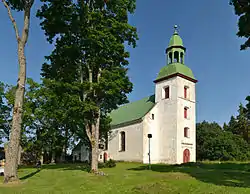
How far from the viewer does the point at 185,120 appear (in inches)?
1518

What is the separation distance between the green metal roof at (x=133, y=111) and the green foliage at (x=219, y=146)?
43.7ft

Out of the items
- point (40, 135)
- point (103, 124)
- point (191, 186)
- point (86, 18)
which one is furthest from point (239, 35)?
point (40, 135)

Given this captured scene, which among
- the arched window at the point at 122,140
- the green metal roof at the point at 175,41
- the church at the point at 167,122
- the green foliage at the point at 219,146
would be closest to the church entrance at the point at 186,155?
the church at the point at 167,122

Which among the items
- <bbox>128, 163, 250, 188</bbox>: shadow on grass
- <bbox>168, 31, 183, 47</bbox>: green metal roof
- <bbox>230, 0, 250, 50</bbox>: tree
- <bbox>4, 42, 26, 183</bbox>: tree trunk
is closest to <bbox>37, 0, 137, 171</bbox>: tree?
<bbox>4, 42, 26, 183</bbox>: tree trunk

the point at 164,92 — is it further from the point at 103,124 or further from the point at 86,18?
the point at 86,18

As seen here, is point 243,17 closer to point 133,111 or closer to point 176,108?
point 176,108

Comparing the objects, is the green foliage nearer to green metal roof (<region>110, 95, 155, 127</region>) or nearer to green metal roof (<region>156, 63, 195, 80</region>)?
green metal roof (<region>110, 95, 155, 127</region>)

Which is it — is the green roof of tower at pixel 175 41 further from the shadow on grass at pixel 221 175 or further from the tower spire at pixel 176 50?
the shadow on grass at pixel 221 175

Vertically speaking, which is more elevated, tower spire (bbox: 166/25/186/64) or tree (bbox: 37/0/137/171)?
tower spire (bbox: 166/25/186/64)

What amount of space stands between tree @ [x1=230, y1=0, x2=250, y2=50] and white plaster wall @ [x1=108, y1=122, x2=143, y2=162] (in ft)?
87.9

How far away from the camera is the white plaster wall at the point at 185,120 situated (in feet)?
122

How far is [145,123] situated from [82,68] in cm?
1878

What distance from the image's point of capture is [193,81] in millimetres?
40969

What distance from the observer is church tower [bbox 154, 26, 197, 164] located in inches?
1467
